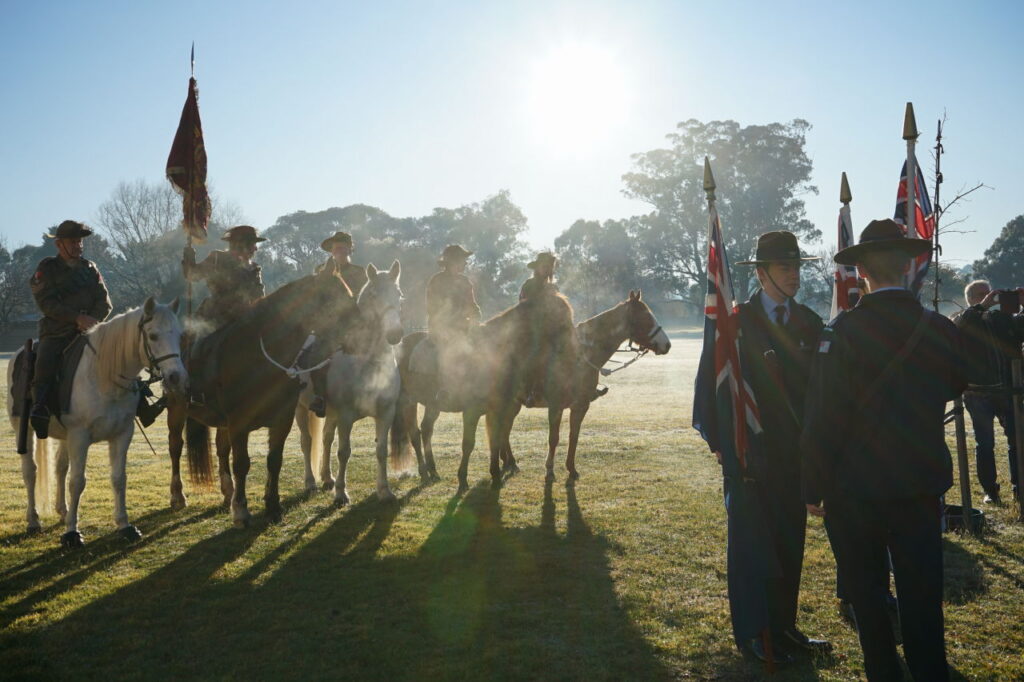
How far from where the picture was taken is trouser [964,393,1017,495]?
831 centimetres

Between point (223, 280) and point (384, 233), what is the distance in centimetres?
6246

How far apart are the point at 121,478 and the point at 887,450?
6786 mm

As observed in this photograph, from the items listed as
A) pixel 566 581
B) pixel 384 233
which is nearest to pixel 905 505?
pixel 566 581

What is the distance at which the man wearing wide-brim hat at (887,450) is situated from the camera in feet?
10.3

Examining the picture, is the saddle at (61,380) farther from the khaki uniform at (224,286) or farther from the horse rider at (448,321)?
the horse rider at (448,321)

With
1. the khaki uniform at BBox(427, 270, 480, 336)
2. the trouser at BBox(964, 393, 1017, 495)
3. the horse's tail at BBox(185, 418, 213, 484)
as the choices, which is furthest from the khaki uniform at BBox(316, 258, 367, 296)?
the trouser at BBox(964, 393, 1017, 495)

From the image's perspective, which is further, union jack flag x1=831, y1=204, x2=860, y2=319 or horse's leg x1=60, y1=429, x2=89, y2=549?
horse's leg x1=60, y1=429, x2=89, y2=549

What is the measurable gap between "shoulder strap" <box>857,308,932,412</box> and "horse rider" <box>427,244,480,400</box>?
22.9 feet

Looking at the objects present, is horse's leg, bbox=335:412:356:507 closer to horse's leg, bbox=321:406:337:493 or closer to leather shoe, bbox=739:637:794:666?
horse's leg, bbox=321:406:337:493

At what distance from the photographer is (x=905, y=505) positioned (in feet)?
10.4

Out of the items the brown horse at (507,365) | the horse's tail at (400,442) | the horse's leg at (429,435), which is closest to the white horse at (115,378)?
the horse's tail at (400,442)

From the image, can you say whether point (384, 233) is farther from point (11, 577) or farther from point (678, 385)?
point (11, 577)

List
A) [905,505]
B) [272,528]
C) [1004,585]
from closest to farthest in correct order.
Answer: [905,505]
[1004,585]
[272,528]

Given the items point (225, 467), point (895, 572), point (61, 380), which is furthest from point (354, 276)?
point (895, 572)
